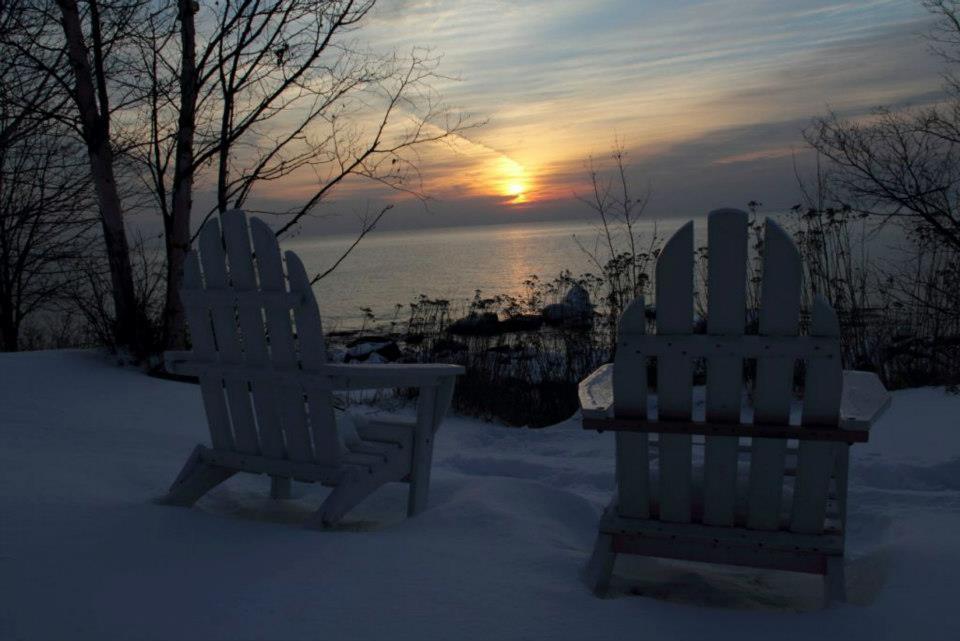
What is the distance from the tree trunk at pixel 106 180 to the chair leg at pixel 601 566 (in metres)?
5.35

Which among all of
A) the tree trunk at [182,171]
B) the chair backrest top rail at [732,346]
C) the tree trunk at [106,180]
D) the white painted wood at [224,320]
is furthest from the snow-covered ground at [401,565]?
the tree trunk at [182,171]

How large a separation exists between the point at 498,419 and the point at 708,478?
4.20 metres

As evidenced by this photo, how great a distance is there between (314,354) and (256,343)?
0.28 meters

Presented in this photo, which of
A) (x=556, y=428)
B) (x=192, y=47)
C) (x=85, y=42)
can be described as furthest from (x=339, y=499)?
(x=85, y=42)

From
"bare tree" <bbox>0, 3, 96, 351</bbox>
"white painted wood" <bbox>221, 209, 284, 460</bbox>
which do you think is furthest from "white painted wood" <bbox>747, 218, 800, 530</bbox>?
"bare tree" <bbox>0, 3, 96, 351</bbox>

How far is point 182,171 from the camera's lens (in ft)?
23.3

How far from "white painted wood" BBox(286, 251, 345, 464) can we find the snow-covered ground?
354 millimetres

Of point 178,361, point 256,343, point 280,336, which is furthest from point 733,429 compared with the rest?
point 178,361

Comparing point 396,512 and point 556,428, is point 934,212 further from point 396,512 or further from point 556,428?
point 396,512

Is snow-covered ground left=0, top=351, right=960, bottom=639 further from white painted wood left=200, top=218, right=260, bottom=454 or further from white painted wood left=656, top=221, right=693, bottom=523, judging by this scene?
white painted wood left=656, top=221, right=693, bottom=523

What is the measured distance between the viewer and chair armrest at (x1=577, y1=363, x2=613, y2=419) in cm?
238

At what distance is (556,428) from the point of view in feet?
18.9

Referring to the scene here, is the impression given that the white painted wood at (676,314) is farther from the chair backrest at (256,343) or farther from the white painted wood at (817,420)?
the chair backrest at (256,343)

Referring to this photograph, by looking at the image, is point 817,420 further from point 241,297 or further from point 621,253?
point 621,253
